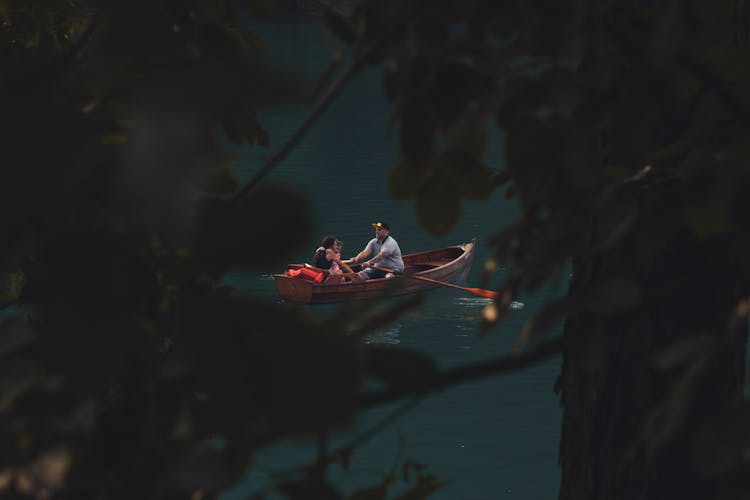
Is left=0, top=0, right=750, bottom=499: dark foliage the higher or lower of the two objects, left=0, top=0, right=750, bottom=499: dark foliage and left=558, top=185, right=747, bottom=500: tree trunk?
the higher

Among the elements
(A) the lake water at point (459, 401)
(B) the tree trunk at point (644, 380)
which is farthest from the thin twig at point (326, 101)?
(A) the lake water at point (459, 401)

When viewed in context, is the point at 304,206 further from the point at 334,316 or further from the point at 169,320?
the point at 169,320

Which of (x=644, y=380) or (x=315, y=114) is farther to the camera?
(x=644, y=380)

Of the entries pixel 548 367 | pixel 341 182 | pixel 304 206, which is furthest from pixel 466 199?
pixel 341 182

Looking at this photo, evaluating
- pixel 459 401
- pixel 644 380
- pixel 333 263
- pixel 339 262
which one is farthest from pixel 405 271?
pixel 644 380

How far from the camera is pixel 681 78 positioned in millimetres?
2531

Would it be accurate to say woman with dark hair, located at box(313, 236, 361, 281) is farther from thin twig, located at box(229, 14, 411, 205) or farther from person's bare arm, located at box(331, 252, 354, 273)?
thin twig, located at box(229, 14, 411, 205)

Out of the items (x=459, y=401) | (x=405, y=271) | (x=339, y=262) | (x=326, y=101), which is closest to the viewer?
(x=326, y=101)

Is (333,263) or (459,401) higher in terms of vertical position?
(333,263)

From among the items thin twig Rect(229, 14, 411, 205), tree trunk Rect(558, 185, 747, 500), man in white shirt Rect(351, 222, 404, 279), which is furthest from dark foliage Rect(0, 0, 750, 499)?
man in white shirt Rect(351, 222, 404, 279)

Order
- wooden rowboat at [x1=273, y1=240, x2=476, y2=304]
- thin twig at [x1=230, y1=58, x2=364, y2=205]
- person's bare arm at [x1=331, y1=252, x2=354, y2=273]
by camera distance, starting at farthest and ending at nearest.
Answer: person's bare arm at [x1=331, y1=252, x2=354, y2=273] < wooden rowboat at [x1=273, y1=240, x2=476, y2=304] < thin twig at [x1=230, y1=58, x2=364, y2=205]

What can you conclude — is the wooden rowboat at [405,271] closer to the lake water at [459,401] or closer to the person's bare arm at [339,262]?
the person's bare arm at [339,262]

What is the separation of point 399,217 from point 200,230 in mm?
48836

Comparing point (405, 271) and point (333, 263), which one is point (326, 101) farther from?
point (333, 263)
